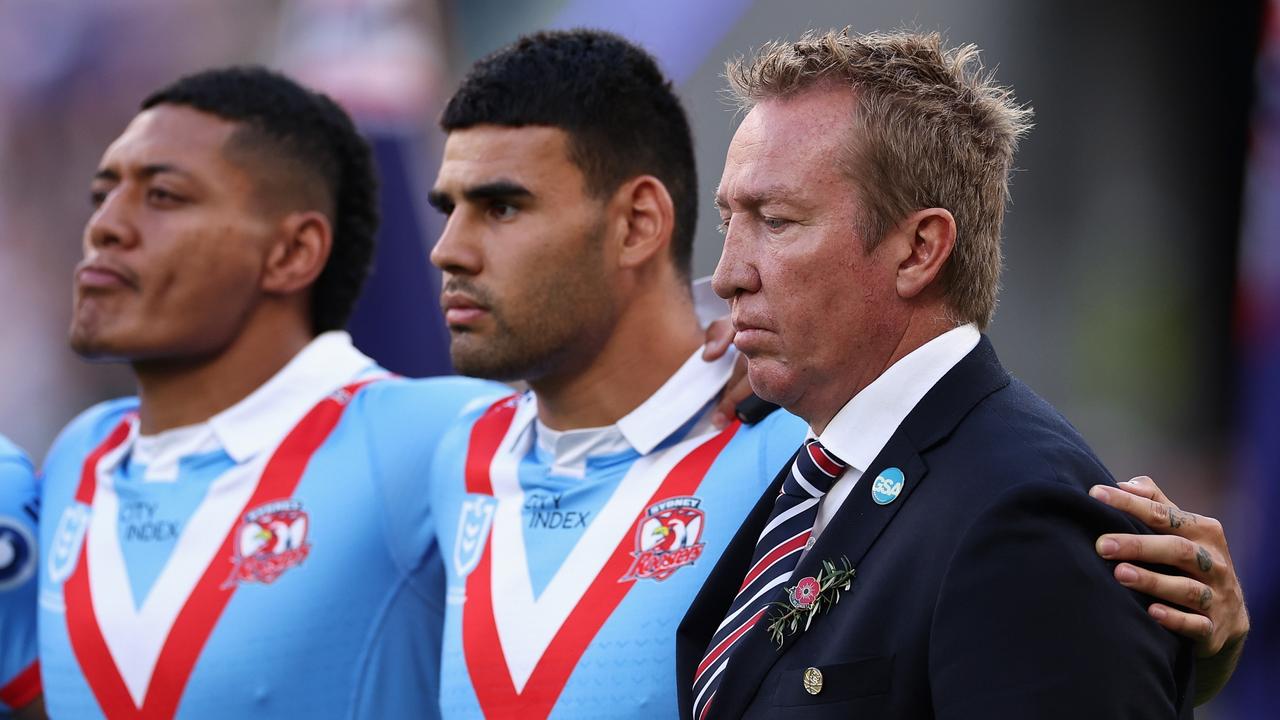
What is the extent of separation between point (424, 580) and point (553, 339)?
667 mm

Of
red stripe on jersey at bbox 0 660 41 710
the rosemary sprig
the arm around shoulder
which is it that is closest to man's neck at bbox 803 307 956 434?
the rosemary sprig

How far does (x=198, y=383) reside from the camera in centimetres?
365

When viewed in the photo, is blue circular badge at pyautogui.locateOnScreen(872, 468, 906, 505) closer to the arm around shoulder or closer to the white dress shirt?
the white dress shirt

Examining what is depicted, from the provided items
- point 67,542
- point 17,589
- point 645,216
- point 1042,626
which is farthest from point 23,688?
point 1042,626

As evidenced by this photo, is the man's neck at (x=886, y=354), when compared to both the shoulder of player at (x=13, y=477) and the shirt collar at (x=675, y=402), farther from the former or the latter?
the shoulder of player at (x=13, y=477)

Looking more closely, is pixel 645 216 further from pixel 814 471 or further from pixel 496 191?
pixel 814 471

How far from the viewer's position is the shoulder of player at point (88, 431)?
383 cm

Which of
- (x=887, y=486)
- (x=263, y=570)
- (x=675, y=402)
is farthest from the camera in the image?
(x=263, y=570)

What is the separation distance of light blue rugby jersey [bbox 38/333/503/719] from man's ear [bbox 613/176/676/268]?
2.17 feet

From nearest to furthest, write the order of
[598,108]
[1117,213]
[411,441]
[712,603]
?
1. [712,603]
2. [598,108]
3. [411,441]
4. [1117,213]

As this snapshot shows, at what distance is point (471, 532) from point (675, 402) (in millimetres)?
500

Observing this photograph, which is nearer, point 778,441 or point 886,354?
point 886,354

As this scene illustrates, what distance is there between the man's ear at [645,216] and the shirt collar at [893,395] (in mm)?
1007

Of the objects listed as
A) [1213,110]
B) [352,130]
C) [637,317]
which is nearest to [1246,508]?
[1213,110]
